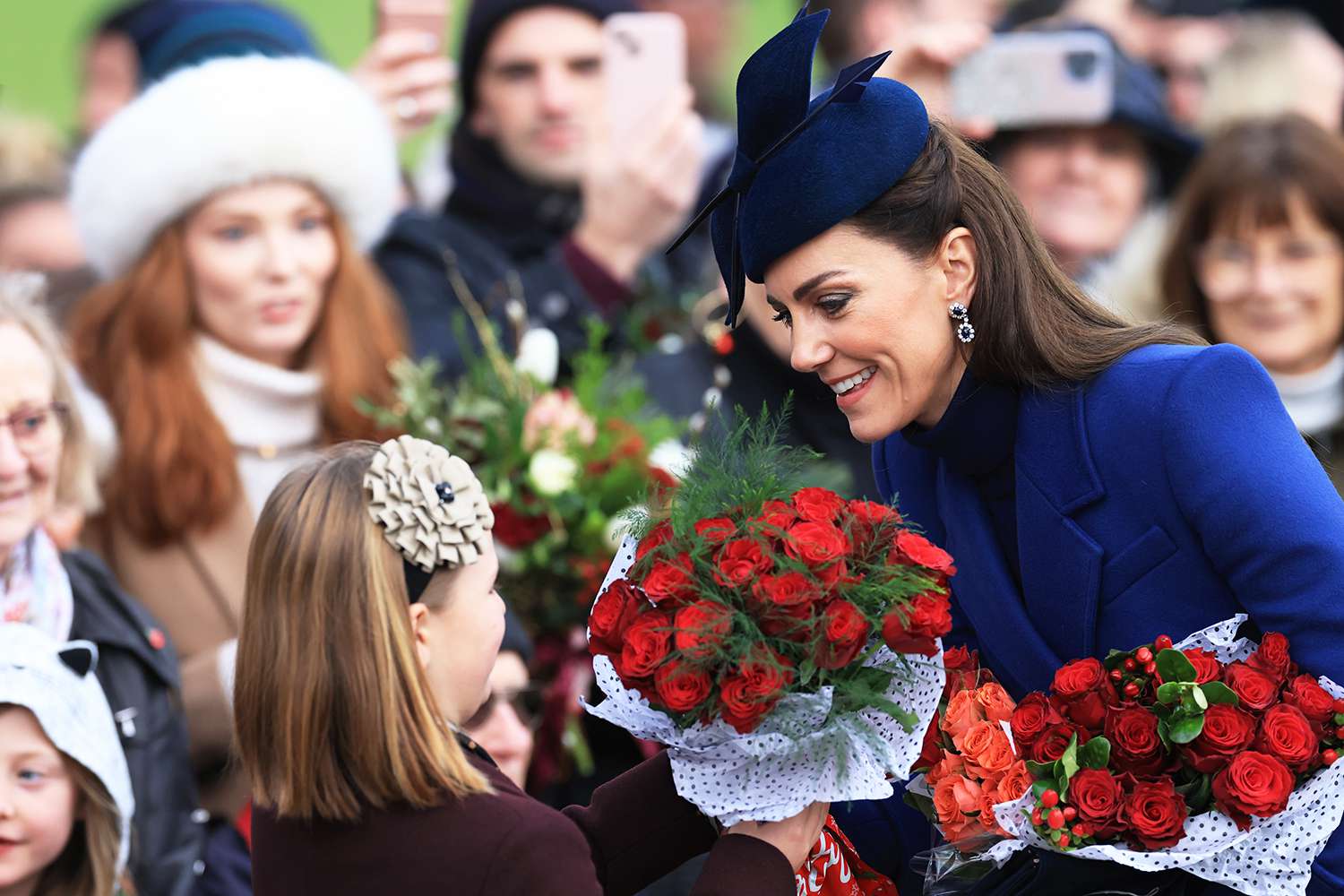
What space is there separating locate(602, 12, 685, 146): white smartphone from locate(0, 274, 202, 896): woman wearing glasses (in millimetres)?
2071

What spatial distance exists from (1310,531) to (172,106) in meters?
3.25

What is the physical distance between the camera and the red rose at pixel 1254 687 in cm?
256

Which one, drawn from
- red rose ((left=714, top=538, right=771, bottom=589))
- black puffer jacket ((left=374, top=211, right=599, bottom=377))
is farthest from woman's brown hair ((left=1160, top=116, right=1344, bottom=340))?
red rose ((left=714, top=538, right=771, bottom=589))

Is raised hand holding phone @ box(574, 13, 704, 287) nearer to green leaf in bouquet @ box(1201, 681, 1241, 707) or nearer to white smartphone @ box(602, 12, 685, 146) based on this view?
white smartphone @ box(602, 12, 685, 146)

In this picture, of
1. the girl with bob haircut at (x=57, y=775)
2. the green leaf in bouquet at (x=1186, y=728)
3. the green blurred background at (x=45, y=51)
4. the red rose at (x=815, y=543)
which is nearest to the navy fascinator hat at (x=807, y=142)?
the red rose at (x=815, y=543)

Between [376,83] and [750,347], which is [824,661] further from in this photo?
[376,83]

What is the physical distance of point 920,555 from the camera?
2602 mm

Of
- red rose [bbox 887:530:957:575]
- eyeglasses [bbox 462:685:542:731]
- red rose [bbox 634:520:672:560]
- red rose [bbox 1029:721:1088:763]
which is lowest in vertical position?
eyeglasses [bbox 462:685:542:731]

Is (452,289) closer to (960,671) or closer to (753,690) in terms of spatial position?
(960,671)

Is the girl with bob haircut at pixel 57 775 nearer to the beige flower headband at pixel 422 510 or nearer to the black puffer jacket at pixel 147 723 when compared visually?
the black puffer jacket at pixel 147 723

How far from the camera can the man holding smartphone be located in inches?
220

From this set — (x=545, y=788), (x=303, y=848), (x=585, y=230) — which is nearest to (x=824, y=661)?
(x=303, y=848)

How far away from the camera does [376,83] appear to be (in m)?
5.58

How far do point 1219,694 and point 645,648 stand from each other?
2.76ft
